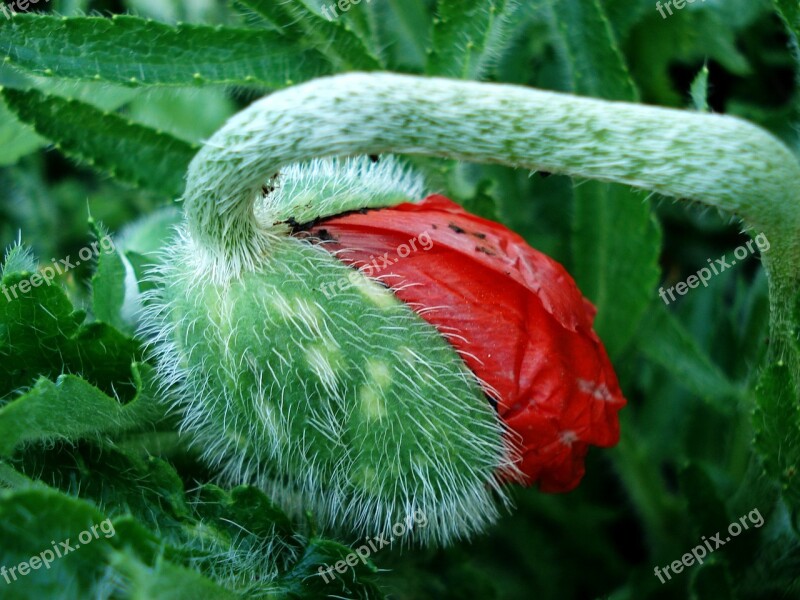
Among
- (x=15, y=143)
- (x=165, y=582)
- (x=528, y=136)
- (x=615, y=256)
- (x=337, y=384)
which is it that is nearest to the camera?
(x=165, y=582)

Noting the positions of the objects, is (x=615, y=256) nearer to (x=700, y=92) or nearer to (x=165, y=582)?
(x=700, y=92)

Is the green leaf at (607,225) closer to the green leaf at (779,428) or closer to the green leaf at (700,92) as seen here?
the green leaf at (700,92)

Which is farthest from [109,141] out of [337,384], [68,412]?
[337,384]

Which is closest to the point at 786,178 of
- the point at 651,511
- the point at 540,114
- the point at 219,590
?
the point at 540,114

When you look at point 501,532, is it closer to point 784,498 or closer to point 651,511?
point 651,511

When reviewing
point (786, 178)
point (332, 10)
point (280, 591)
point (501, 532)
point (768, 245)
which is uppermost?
point (332, 10)

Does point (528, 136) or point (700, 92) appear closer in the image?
point (528, 136)
